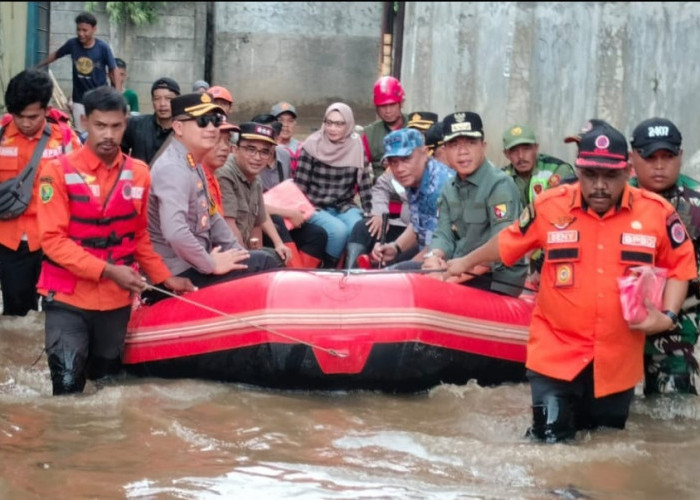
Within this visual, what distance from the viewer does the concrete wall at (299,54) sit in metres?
20.8

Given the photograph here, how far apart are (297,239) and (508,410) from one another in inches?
120

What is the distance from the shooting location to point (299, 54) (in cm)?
2097

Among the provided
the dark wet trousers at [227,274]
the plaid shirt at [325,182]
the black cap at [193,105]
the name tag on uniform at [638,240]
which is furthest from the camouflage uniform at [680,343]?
the plaid shirt at [325,182]

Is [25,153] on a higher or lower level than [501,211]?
higher

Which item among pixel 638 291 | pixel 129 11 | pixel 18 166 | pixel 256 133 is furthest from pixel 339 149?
pixel 129 11

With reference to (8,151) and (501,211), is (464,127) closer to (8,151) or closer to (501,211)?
(501,211)

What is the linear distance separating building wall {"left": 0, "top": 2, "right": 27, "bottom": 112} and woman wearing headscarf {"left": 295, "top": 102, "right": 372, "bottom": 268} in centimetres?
577

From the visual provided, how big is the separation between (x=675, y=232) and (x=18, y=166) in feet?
12.9

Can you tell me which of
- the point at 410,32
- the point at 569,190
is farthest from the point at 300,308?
the point at 410,32

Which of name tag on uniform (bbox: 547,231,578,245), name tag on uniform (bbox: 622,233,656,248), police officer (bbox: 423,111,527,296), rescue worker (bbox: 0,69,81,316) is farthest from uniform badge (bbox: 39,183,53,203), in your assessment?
name tag on uniform (bbox: 622,233,656,248)

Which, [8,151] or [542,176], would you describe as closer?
[8,151]

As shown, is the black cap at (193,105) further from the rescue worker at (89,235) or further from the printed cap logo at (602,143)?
the printed cap logo at (602,143)

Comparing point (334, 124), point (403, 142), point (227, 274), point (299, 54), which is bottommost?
point (227, 274)

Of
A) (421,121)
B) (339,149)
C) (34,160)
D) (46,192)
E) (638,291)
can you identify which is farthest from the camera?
(421,121)
